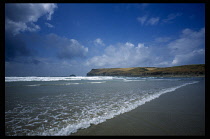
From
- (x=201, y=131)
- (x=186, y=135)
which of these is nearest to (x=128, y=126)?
(x=186, y=135)

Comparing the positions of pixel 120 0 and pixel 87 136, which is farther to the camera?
pixel 120 0

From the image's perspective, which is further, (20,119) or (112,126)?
(20,119)

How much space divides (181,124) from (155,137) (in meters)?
1.35

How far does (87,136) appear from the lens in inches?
106
